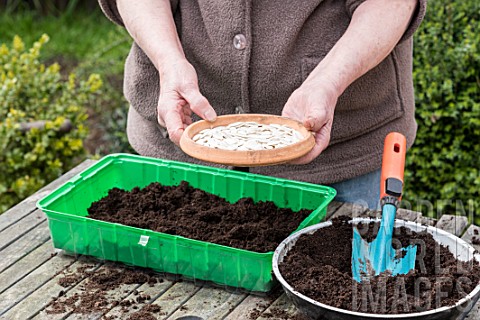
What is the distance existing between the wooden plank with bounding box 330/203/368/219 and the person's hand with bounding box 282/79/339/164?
1.17ft

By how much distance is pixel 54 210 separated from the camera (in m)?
1.82

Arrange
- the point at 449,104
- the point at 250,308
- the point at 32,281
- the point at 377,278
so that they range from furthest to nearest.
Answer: the point at 449,104, the point at 32,281, the point at 250,308, the point at 377,278

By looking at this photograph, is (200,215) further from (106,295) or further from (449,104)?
(449,104)

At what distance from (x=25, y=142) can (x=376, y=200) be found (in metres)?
1.73

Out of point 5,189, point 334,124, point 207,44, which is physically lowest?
point 5,189

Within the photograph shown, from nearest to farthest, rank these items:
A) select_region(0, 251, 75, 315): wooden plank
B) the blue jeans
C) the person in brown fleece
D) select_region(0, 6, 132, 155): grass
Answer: select_region(0, 251, 75, 315): wooden plank → the person in brown fleece → the blue jeans → select_region(0, 6, 132, 155): grass

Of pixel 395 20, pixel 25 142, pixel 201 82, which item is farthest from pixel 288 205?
pixel 25 142

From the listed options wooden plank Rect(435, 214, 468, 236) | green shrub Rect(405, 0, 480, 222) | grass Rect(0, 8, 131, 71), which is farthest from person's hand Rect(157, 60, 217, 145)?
grass Rect(0, 8, 131, 71)

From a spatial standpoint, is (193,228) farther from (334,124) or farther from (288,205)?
(334,124)

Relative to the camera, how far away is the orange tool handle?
63.2 inches

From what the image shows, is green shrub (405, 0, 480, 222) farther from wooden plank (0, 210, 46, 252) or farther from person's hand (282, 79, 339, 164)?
wooden plank (0, 210, 46, 252)

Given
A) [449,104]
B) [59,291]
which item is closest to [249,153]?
[59,291]

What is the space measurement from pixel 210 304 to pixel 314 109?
0.51 metres

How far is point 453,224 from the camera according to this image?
2.03 m
